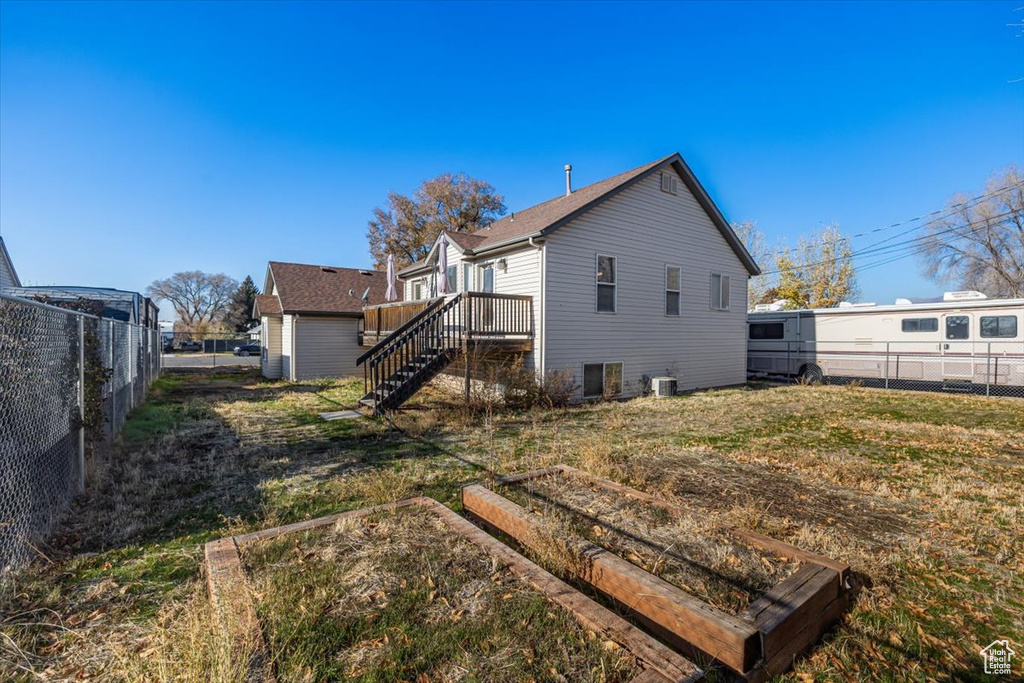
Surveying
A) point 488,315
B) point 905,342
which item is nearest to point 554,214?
point 488,315

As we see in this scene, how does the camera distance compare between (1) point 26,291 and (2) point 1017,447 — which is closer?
(2) point 1017,447

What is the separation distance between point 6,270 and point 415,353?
49.8ft

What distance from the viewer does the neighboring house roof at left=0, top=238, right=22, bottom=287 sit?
13930 millimetres

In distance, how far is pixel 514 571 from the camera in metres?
3.19

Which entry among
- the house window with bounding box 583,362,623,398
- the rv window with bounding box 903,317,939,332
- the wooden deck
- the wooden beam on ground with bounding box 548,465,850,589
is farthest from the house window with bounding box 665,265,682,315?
the wooden beam on ground with bounding box 548,465,850,589

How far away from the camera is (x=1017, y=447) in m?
7.18

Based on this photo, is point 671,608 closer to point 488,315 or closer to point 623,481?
point 623,481

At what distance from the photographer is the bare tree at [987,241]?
2495 cm

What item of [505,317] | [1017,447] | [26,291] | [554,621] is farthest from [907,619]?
[26,291]

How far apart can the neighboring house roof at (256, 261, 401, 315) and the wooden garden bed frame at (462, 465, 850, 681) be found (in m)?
17.1

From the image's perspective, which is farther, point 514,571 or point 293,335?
point 293,335

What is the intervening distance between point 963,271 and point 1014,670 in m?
35.9

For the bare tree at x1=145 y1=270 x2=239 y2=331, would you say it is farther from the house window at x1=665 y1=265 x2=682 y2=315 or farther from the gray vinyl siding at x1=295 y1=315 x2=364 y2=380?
the house window at x1=665 y1=265 x2=682 y2=315

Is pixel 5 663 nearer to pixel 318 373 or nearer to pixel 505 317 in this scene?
pixel 505 317
